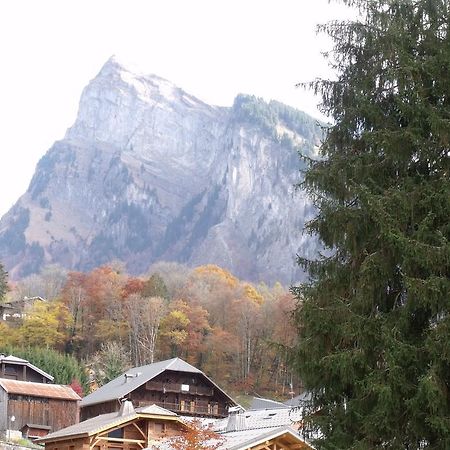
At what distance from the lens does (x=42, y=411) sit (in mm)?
61594

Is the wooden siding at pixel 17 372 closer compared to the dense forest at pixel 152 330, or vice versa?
the wooden siding at pixel 17 372

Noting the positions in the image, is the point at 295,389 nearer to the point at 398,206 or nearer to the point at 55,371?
the point at 55,371

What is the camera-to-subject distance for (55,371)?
254 ft

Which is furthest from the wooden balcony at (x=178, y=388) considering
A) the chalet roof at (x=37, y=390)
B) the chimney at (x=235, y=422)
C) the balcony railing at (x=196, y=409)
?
the chimney at (x=235, y=422)

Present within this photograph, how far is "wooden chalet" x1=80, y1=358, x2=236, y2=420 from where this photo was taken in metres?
64.9

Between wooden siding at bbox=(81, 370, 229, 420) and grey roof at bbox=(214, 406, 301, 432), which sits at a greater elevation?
wooden siding at bbox=(81, 370, 229, 420)

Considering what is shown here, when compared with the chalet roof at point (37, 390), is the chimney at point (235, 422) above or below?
below

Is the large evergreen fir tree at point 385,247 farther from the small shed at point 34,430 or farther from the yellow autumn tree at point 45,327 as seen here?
the yellow autumn tree at point 45,327

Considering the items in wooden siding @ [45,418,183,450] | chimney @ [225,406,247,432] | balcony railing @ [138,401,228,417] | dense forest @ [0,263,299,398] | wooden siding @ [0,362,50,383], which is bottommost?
Answer: wooden siding @ [45,418,183,450]

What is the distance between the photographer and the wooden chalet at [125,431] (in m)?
42.3

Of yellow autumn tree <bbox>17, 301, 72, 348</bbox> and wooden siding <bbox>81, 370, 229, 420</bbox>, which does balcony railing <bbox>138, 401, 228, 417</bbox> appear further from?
yellow autumn tree <bbox>17, 301, 72, 348</bbox>

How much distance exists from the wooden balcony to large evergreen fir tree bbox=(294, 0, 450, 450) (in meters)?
50.0

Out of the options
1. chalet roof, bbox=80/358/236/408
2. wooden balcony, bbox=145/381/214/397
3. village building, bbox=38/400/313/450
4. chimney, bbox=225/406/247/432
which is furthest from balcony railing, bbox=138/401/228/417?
chimney, bbox=225/406/247/432

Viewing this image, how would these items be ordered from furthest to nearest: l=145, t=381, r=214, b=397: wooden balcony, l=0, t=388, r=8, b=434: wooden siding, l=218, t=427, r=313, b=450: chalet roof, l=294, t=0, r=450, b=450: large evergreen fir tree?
l=145, t=381, r=214, b=397: wooden balcony
l=0, t=388, r=8, b=434: wooden siding
l=218, t=427, r=313, b=450: chalet roof
l=294, t=0, r=450, b=450: large evergreen fir tree
